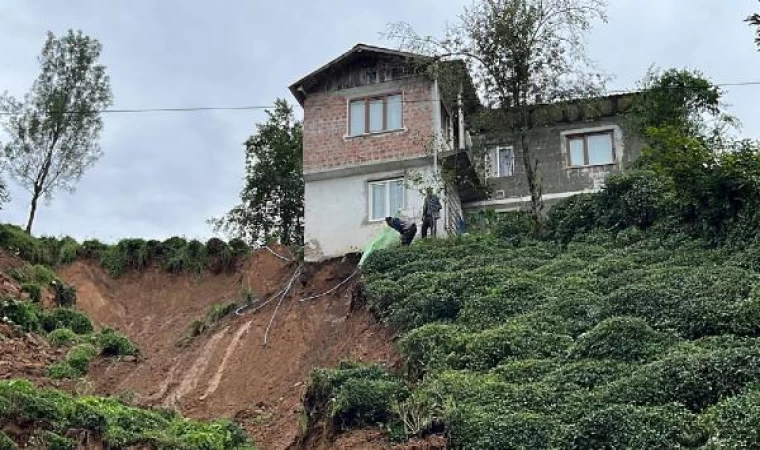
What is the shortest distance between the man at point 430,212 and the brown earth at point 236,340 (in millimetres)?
2375

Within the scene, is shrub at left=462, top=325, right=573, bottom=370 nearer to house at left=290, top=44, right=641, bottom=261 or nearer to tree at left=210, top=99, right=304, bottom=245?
house at left=290, top=44, right=641, bottom=261

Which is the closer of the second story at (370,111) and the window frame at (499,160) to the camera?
the second story at (370,111)

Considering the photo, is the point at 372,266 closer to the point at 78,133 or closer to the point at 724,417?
the point at 724,417

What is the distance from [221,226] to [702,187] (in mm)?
20838

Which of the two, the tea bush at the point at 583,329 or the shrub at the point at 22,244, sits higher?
the shrub at the point at 22,244

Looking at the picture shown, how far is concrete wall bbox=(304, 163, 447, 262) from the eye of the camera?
29203 mm

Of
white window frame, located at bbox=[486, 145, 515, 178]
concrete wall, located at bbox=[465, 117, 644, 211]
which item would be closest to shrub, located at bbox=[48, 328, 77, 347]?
concrete wall, located at bbox=[465, 117, 644, 211]

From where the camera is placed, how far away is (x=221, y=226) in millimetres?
39250

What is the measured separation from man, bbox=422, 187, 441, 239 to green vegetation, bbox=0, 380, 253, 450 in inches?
395

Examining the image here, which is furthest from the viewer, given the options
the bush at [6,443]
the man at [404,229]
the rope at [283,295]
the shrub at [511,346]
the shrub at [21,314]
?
the man at [404,229]

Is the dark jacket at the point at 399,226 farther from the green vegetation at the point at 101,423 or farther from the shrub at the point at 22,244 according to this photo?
the shrub at the point at 22,244

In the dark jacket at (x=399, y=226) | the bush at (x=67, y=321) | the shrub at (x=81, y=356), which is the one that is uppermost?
the dark jacket at (x=399, y=226)

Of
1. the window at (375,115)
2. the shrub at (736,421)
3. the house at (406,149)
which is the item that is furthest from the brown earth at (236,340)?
the shrub at (736,421)

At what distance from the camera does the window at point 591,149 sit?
31.6m
